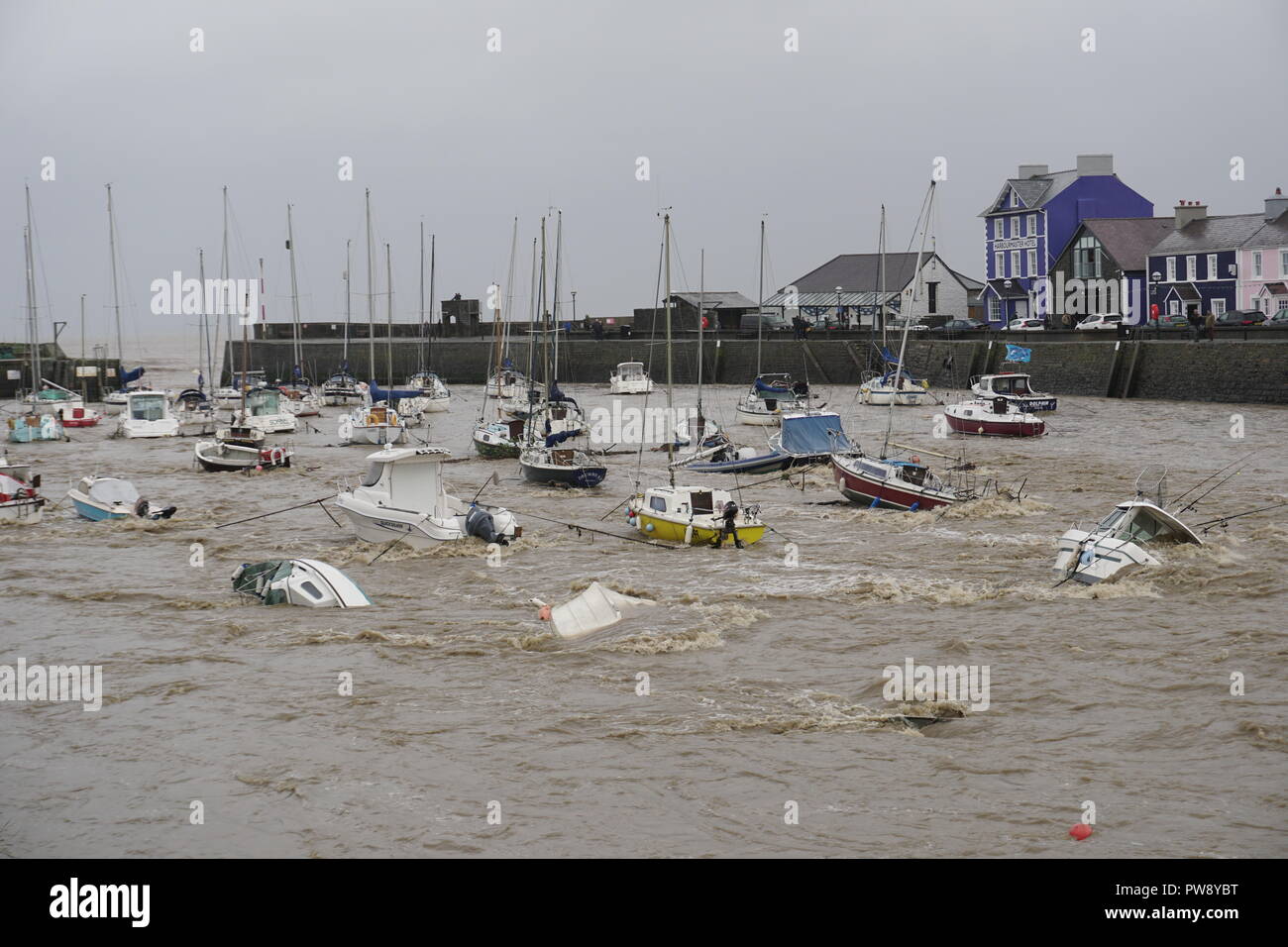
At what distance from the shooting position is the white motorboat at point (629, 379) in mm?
71562

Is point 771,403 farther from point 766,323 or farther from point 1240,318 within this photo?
point 766,323

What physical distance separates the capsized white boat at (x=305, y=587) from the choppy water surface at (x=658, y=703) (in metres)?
0.37

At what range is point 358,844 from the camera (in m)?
11.6

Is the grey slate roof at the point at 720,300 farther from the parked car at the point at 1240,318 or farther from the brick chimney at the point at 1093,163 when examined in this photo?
the parked car at the point at 1240,318

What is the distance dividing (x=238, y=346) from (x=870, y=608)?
3269 inches

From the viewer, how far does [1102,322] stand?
63875mm

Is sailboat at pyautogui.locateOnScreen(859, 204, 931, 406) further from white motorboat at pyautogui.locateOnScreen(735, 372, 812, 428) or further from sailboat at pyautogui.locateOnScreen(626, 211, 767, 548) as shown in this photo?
sailboat at pyautogui.locateOnScreen(626, 211, 767, 548)

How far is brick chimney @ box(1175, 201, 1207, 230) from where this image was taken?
6675 cm

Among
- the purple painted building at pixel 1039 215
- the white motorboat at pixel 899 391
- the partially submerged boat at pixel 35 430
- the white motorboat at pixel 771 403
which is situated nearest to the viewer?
the white motorboat at pixel 771 403

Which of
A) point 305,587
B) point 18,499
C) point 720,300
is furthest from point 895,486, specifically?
point 720,300

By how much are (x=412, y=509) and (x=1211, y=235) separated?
2006 inches

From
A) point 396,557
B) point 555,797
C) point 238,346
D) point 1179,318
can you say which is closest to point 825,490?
point 396,557

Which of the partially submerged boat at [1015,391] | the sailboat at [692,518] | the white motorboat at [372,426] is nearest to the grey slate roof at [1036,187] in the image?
the partially submerged boat at [1015,391]
